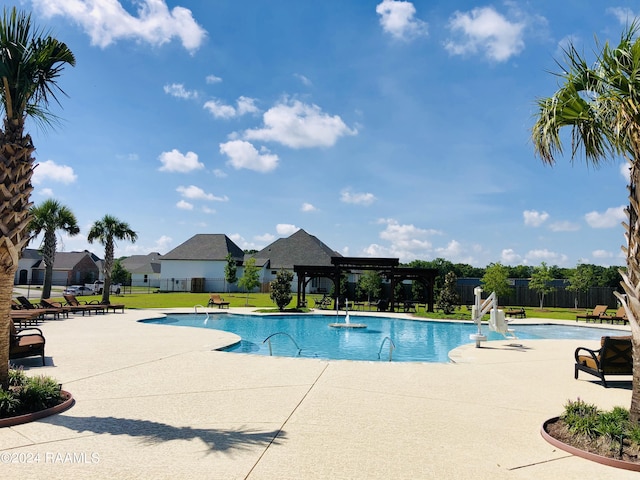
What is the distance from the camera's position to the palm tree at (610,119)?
5062 mm

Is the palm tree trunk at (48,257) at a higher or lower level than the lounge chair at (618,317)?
higher

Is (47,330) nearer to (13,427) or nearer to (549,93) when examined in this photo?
(13,427)

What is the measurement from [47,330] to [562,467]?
639 inches

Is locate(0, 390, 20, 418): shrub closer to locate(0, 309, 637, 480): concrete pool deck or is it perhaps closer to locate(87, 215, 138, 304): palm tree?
locate(0, 309, 637, 480): concrete pool deck

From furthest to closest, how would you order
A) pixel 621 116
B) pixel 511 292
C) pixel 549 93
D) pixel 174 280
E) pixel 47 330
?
pixel 174 280
pixel 511 292
pixel 47 330
pixel 549 93
pixel 621 116

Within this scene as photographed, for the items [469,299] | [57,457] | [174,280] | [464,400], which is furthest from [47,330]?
[174,280]

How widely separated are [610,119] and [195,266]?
182 feet

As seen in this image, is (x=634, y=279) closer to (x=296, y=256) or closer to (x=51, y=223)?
(x=51, y=223)

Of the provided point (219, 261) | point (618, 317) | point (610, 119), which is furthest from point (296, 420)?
point (219, 261)

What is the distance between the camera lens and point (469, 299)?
120ft

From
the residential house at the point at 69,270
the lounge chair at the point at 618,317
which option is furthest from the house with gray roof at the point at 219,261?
the lounge chair at the point at 618,317

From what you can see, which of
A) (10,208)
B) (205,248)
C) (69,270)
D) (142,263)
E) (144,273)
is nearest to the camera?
(10,208)

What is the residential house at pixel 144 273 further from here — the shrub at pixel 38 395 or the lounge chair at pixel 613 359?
the lounge chair at pixel 613 359

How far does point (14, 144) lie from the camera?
607 centimetres
